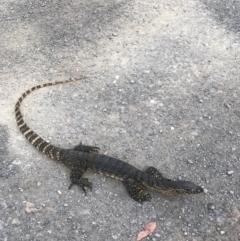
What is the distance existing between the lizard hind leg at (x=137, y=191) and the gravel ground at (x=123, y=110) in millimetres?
111

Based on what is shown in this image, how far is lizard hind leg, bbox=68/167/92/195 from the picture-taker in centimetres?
639

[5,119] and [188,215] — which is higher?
[188,215]

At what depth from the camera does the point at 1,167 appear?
6699 millimetres

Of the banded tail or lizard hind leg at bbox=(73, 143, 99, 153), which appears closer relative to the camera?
the banded tail

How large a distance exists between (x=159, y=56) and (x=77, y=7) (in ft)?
8.12

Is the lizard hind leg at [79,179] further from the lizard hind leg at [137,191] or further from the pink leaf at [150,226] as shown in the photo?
the pink leaf at [150,226]

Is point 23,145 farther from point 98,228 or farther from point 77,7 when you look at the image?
point 77,7

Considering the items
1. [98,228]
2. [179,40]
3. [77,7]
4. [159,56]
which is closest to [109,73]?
[159,56]

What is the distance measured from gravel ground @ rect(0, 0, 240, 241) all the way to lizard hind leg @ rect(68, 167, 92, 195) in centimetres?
9

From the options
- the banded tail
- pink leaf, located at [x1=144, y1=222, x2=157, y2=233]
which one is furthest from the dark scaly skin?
pink leaf, located at [x1=144, y1=222, x2=157, y2=233]

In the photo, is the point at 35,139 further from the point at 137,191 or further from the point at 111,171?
the point at 137,191

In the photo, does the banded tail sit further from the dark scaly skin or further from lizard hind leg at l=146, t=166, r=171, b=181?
lizard hind leg at l=146, t=166, r=171, b=181

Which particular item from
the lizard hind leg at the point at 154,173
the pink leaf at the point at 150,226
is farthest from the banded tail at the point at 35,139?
the pink leaf at the point at 150,226

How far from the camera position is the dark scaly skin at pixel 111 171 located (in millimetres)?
6095
